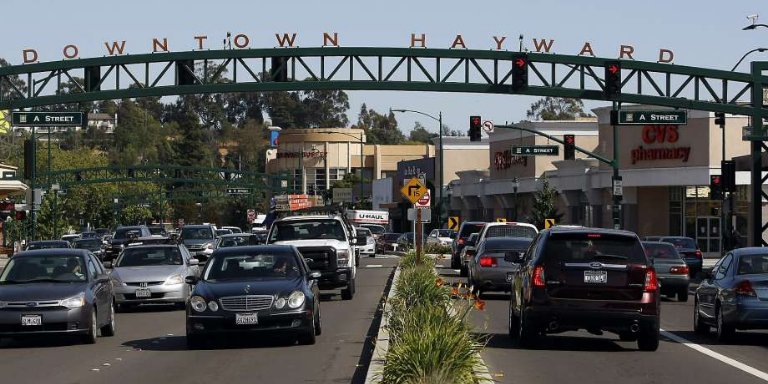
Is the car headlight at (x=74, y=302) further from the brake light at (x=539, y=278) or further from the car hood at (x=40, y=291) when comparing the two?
the brake light at (x=539, y=278)

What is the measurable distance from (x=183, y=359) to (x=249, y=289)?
5.25 feet

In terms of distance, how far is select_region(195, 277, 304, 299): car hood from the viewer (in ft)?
57.8

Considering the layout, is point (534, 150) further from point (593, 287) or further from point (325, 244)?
point (593, 287)

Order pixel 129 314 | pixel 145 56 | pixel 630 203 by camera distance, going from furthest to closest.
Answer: pixel 630 203 → pixel 145 56 → pixel 129 314

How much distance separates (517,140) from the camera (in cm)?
8931

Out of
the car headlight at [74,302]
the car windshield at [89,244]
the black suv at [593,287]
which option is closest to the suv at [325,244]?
the car headlight at [74,302]

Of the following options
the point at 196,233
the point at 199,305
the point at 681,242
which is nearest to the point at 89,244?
the point at 196,233

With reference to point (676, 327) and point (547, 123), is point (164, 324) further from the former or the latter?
point (547, 123)

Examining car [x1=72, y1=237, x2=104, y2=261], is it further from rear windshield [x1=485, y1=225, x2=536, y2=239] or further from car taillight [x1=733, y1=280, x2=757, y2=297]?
car taillight [x1=733, y1=280, x2=757, y2=297]

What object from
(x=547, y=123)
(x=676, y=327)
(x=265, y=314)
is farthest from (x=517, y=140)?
(x=265, y=314)

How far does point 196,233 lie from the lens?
51.6 metres

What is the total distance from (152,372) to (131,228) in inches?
1777

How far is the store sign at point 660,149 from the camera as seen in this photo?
69.4 meters

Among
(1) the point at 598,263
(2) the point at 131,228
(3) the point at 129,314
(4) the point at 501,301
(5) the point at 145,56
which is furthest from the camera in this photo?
(2) the point at 131,228
